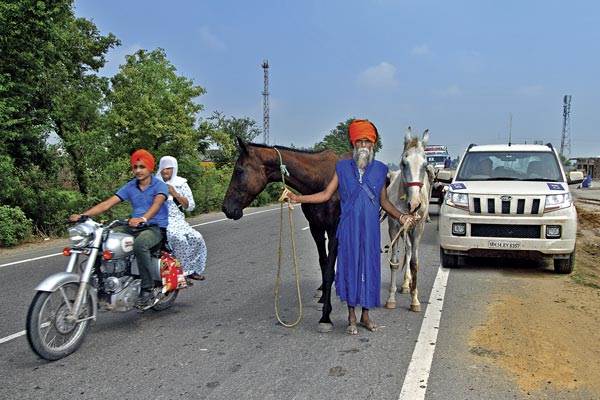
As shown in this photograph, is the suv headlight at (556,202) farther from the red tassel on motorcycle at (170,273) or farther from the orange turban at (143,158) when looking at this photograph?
the orange turban at (143,158)

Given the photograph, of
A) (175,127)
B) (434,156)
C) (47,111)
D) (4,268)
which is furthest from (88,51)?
(434,156)

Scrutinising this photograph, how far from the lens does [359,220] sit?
16.0 ft

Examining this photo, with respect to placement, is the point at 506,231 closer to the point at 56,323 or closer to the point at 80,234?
the point at 80,234

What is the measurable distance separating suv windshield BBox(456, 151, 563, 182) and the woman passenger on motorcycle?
560cm

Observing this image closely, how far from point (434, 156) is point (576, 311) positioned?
27.5 metres

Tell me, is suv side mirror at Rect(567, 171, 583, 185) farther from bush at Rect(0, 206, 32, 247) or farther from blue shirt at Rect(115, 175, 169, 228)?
bush at Rect(0, 206, 32, 247)

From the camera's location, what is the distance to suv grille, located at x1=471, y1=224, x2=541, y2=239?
7555 mm

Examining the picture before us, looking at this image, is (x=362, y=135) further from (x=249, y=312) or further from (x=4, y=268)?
(x=4, y=268)

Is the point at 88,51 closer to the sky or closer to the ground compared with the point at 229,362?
closer to the sky

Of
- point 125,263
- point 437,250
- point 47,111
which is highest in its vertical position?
point 47,111

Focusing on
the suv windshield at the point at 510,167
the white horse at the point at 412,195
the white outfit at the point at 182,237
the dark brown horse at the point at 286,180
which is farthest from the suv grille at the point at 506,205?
the white outfit at the point at 182,237

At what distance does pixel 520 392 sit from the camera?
Result: 12.0 feet

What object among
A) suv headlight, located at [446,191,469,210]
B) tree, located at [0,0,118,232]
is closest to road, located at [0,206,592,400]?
suv headlight, located at [446,191,469,210]

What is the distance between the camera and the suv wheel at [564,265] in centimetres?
763
